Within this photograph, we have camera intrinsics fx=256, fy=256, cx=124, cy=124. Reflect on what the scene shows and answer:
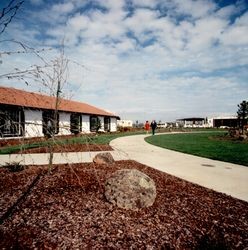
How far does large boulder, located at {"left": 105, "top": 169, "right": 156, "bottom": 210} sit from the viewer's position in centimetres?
507

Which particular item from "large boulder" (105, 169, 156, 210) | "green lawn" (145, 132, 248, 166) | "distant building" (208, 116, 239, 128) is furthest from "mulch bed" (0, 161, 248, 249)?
"distant building" (208, 116, 239, 128)

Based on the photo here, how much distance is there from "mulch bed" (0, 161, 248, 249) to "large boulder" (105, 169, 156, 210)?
5.7 inches

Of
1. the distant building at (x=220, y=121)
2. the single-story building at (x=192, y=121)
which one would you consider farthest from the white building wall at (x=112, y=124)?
the distant building at (x=220, y=121)

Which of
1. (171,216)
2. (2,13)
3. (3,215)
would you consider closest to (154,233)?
(171,216)

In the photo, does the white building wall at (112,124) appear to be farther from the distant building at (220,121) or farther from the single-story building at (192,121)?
the distant building at (220,121)

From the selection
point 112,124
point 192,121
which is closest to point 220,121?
point 192,121

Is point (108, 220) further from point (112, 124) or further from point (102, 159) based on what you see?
point (112, 124)

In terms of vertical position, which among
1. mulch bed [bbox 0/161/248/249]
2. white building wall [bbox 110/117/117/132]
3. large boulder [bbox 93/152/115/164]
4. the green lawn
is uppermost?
white building wall [bbox 110/117/117/132]

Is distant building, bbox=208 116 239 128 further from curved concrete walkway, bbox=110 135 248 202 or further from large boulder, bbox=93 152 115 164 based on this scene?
large boulder, bbox=93 152 115 164

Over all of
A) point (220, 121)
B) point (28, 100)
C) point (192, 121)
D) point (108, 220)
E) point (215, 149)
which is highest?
point (28, 100)

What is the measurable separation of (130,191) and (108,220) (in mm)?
799

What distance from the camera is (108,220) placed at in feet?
14.8

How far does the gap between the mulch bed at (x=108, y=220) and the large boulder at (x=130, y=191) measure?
0.15 meters

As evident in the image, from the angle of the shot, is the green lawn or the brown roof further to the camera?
the green lawn
